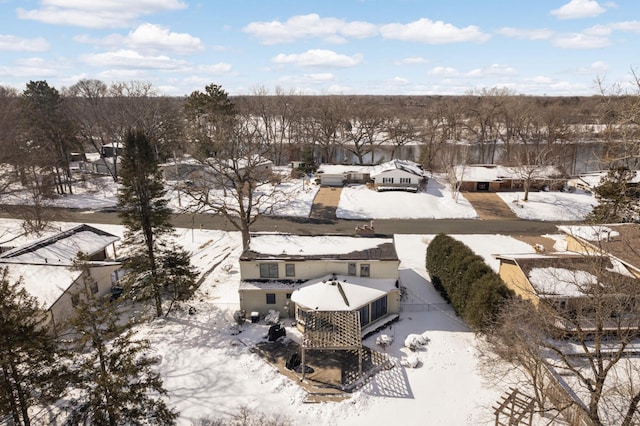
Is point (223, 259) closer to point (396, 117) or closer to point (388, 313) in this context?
point (388, 313)

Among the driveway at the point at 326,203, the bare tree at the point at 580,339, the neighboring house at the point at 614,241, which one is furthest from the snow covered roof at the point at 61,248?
the neighboring house at the point at 614,241

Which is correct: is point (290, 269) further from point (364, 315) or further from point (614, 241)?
point (614, 241)

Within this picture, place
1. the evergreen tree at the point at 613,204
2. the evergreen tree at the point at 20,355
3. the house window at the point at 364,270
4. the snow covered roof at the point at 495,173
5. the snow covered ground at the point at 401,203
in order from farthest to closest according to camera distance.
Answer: the snow covered roof at the point at 495,173 < the snow covered ground at the point at 401,203 < the evergreen tree at the point at 613,204 < the house window at the point at 364,270 < the evergreen tree at the point at 20,355

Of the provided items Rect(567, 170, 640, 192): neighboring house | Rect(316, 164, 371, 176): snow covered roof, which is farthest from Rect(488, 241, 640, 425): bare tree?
Rect(316, 164, 371, 176): snow covered roof

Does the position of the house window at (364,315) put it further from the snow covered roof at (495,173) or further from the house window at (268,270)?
the snow covered roof at (495,173)

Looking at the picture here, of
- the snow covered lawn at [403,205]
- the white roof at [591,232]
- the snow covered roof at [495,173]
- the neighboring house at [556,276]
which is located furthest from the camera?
the snow covered roof at [495,173]

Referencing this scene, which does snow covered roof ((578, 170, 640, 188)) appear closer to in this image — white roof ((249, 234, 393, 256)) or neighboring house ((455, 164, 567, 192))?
neighboring house ((455, 164, 567, 192))

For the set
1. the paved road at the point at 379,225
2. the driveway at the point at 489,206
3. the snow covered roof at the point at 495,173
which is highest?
the snow covered roof at the point at 495,173

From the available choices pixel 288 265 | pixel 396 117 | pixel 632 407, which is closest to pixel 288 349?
pixel 288 265
